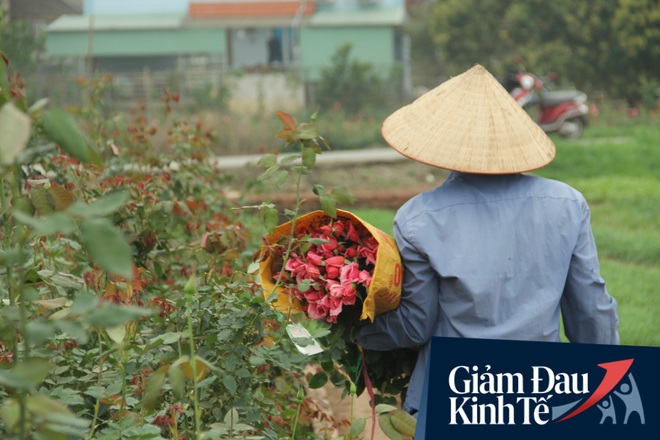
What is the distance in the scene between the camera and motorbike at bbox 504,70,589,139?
1458 cm

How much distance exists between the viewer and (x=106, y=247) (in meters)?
1.23

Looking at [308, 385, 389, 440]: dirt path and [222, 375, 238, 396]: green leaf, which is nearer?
[222, 375, 238, 396]: green leaf

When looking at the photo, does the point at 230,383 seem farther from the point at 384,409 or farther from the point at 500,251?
the point at 500,251

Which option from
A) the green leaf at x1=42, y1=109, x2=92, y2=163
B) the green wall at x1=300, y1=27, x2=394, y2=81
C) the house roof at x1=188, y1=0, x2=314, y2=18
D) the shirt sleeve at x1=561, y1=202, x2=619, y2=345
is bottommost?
the green wall at x1=300, y1=27, x2=394, y2=81

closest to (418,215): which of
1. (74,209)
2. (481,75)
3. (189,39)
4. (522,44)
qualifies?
(481,75)

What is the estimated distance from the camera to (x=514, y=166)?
2.75m

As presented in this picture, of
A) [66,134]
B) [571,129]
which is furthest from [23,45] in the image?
[66,134]

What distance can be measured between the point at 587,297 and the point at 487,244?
347 millimetres

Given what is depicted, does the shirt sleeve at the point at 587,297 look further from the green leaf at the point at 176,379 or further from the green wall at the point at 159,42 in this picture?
the green wall at the point at 159,42

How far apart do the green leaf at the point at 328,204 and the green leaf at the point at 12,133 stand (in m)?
1.30

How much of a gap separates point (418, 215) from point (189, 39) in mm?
25046

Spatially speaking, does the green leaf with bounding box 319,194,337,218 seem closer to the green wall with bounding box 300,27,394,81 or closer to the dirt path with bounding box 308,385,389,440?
the dirt path with bounding box 308,385,389,440

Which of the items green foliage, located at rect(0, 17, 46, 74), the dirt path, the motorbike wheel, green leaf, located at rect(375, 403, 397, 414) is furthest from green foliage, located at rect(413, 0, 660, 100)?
green leaf, located at rect(375, 403, 397, 414)

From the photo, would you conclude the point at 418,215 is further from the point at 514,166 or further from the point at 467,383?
the point at 467,383
